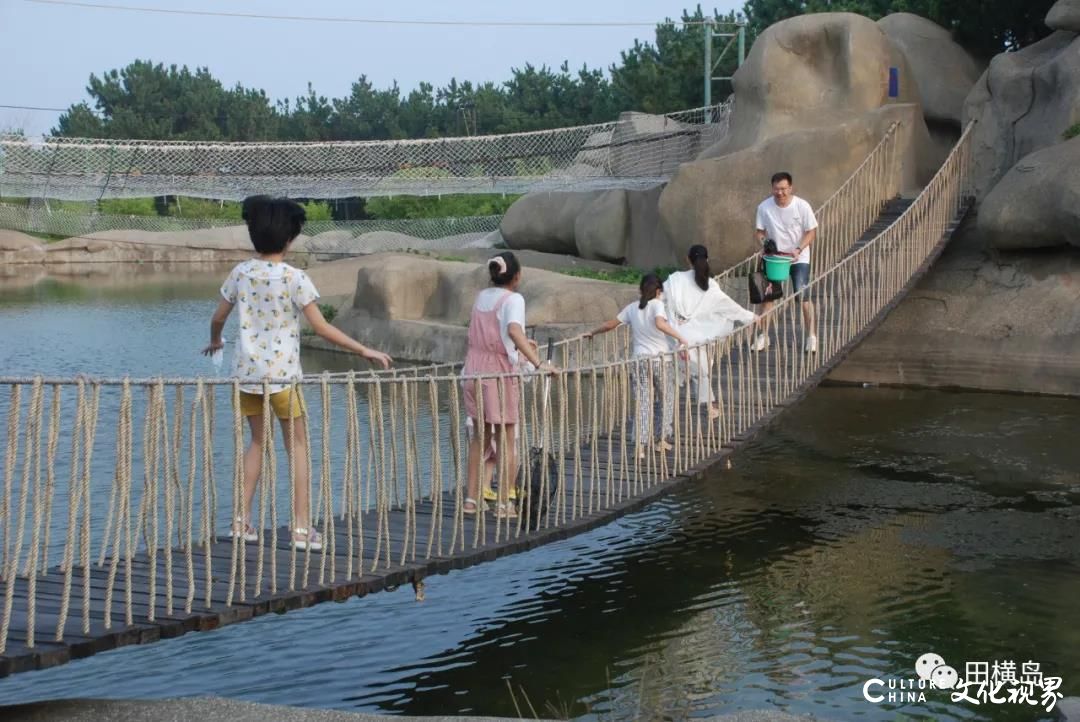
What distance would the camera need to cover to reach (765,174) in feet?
54.6

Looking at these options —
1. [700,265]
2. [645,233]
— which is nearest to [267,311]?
[700,265]

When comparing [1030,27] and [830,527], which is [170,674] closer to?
[830,527]

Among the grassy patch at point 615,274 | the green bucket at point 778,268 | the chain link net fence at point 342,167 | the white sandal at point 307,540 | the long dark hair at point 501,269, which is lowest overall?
the white sandal at point 307,540

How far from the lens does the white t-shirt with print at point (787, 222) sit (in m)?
11.1

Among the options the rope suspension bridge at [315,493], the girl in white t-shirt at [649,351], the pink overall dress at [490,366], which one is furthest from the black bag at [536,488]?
the girl in white t-shirt at [649,351]

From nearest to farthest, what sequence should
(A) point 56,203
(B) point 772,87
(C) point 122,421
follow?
(C) point 122,421
(B) point 772,87
(A) point 56,203

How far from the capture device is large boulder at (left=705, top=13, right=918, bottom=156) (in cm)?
1738

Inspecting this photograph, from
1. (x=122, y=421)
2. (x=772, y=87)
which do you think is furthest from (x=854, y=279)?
(x=122, y=421)

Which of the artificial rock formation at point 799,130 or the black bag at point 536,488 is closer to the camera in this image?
the black bag at point 536,488

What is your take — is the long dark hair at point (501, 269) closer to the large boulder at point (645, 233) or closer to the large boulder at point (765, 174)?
the large boulder at point (765, 174)

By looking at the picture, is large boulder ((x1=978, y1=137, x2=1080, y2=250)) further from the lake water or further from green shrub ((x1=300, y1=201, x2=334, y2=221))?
green shrub ((x1=300, y1=201, x2=334, y2=221))

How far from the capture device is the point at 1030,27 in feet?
61.3

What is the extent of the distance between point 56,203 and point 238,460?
139 feet

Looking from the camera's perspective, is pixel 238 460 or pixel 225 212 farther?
pixel 225 212
